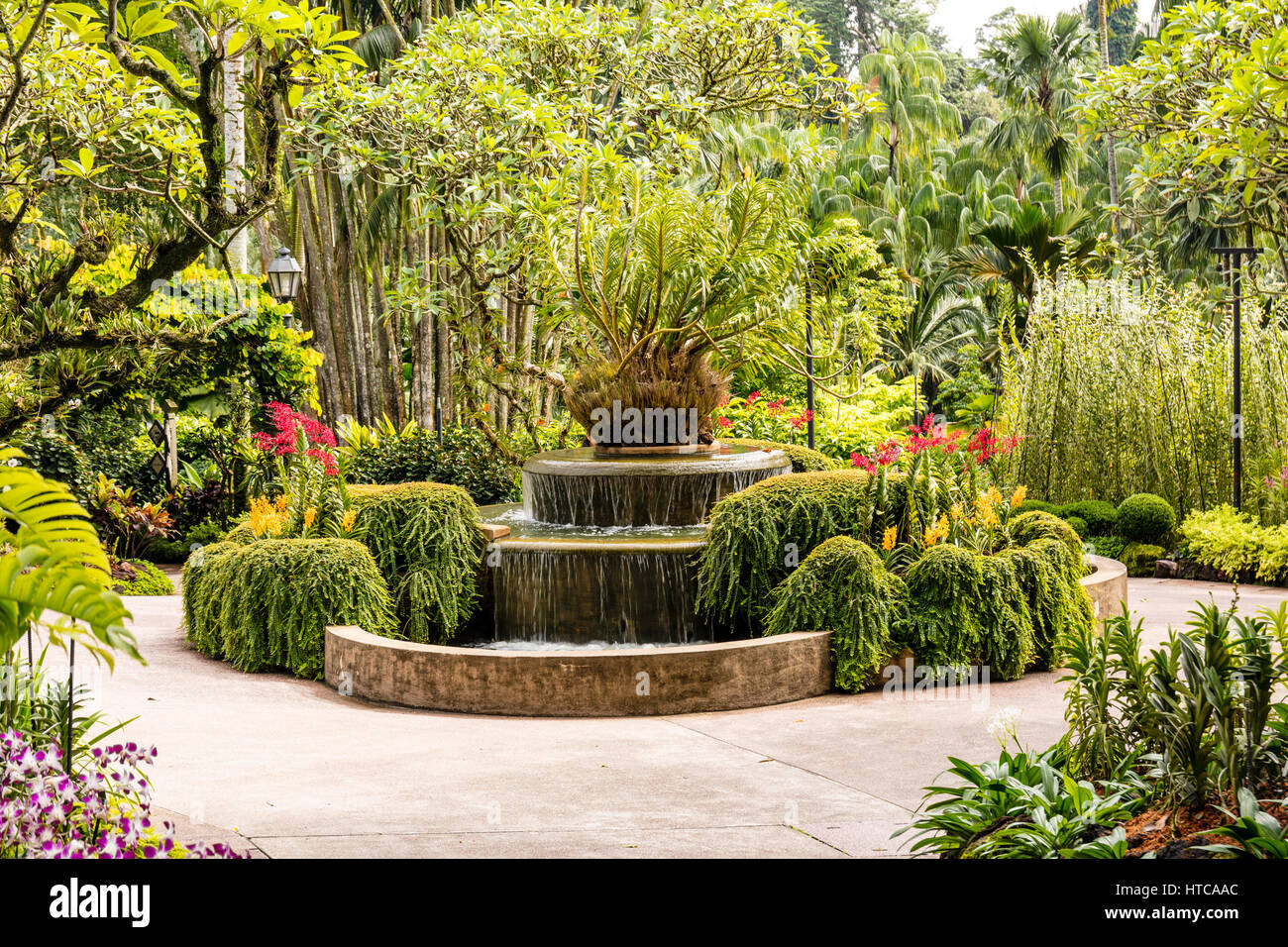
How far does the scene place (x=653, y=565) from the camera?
8578 millimetres

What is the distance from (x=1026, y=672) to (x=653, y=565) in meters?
2.60

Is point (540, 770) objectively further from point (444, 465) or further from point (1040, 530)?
point (444, 465)

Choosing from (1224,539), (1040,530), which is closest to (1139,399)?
(1224,539)

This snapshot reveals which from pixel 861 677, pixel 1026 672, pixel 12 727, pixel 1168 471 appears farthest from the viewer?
pixel 1168 471

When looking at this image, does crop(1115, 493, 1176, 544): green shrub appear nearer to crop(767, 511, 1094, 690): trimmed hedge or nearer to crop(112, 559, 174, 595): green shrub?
crop(767, 511, 1094, 690): trimmed hedge

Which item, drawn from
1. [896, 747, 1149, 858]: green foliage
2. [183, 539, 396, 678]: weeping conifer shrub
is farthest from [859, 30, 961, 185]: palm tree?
[896, 747, 1149, 858]: green foliage

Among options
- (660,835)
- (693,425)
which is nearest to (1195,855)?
(660,835)

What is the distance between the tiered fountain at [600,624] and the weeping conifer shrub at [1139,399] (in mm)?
5448

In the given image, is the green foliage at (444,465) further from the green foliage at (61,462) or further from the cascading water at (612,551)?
the green foliage at (61,462)

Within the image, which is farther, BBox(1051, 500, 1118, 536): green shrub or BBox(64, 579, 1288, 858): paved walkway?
BBox(1051, 500, 1118, 536): green shrub

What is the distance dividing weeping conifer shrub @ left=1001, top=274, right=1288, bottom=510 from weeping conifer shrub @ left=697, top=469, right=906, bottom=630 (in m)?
6.82

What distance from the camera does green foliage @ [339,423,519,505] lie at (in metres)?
13.2

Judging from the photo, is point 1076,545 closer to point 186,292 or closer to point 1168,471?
point 1168,471

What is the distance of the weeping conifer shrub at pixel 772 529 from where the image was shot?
8219mm
